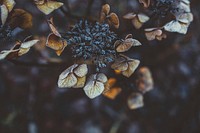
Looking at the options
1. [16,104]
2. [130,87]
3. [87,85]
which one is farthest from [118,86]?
[16,104]

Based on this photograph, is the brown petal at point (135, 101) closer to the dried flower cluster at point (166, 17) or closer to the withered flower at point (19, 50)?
the dried flower cluster at point (166, 17)

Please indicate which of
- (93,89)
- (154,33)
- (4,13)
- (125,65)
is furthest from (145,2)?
(4,13)

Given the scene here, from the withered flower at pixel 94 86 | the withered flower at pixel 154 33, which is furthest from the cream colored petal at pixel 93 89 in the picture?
the withered flower at pixel 154 33

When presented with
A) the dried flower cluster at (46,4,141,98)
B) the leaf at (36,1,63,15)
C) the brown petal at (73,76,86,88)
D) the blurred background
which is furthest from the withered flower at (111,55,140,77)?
the blurred background

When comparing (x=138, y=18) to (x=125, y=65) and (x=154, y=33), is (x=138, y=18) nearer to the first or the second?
(x=154, y=33)

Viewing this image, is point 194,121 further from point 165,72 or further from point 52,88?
point 52,88

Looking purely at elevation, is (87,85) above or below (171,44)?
above
